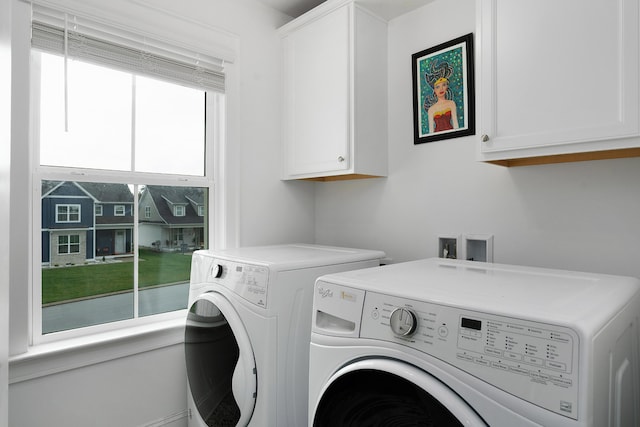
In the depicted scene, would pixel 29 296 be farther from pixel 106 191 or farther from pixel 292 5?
pixel 292 5

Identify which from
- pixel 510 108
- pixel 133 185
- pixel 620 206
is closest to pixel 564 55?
pixel 510 108

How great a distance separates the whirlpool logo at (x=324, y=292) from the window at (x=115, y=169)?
120cm

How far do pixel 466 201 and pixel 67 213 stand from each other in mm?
1871

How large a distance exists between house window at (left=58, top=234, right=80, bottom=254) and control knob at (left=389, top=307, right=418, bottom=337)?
1.54 m

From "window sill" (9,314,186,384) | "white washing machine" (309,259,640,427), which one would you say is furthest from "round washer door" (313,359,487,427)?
"window sill" (9,314,186,384)

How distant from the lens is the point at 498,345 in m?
0.78

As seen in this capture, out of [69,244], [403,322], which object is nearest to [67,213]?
[69,244]

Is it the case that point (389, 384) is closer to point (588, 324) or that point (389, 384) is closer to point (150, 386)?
point (588, 324)

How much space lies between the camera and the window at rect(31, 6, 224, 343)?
1.69 metres

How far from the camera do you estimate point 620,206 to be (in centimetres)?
141

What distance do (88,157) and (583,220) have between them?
85.7 inches

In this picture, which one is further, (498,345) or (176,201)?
(176,201)

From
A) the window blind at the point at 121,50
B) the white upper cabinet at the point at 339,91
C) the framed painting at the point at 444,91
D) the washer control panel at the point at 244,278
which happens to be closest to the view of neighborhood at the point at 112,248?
the washer control panel at the point at 244,278

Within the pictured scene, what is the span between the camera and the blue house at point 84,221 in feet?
5.57
